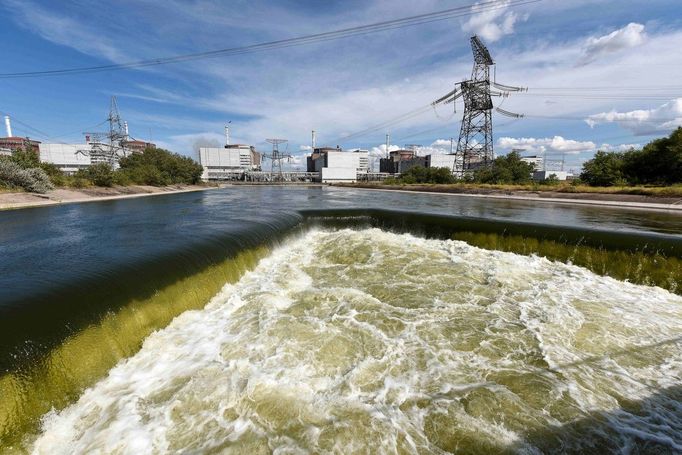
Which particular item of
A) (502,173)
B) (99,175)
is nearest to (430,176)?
(502,173)

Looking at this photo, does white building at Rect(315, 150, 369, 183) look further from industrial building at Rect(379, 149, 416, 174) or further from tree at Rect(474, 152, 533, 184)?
tree at Rect(474, 152, 533, 184)

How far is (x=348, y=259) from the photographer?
12922 mm

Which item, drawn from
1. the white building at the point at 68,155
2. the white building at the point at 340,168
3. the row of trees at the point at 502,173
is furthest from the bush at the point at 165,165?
the white building at the point at 68,155

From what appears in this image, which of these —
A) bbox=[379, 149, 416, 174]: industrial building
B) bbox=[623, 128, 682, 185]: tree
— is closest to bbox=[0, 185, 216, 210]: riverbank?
bbox=[623, 128, 682, 185]: tree

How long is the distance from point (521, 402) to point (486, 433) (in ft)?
3.41

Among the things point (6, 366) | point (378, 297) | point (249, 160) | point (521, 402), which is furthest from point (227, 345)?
point (249, 160)

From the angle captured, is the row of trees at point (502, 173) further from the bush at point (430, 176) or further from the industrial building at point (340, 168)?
the industrial building at point (340, 168)

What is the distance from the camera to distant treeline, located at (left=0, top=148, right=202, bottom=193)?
94.8 feet

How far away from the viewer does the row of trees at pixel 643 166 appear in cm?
3406

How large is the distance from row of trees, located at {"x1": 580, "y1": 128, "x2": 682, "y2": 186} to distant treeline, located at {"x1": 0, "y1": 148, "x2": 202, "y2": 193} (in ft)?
213

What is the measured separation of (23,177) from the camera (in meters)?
29.1

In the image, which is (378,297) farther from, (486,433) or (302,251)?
(302,251)

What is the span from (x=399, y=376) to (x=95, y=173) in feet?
174

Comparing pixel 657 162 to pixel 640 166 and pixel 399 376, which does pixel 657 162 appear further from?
pixel 399 376
